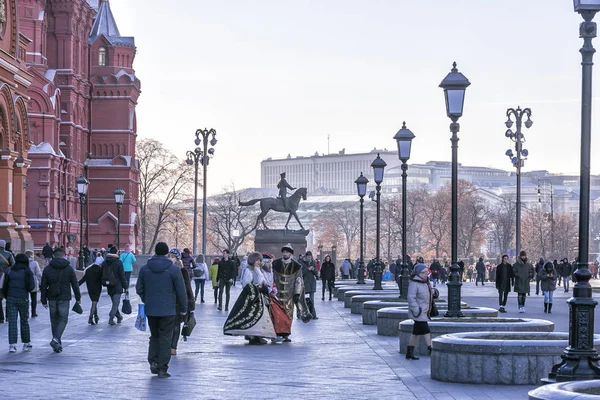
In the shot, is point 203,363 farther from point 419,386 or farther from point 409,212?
point 409,212

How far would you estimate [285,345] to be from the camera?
2397 centimetres

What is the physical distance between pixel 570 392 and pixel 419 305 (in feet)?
25.9

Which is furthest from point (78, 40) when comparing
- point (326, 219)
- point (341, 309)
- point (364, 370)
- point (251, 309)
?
point (326, 219)

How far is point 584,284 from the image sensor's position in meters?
14.7

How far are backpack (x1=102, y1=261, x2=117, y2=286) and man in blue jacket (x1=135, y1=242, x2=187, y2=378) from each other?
11629 mm

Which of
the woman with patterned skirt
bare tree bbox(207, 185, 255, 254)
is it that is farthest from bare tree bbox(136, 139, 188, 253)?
the woman with patterned skirt

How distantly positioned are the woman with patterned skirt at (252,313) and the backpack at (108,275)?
5.89m

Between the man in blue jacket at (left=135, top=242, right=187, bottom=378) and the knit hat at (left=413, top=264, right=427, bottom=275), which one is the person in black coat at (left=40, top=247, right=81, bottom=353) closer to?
the man in blue jacket at (left=135, top=242, right=187, bottom=378)

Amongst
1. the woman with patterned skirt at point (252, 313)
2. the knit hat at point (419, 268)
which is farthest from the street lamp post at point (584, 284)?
the woman with patterned skirt at point (252, 313)

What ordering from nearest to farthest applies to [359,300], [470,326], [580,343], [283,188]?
[580,343], [470,326], [359,300], [283,188]

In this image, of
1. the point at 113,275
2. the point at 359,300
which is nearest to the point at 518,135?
the point at 359,300

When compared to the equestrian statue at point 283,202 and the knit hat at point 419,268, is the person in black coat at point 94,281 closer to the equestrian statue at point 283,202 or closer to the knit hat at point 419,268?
the knit hat at point 419,268

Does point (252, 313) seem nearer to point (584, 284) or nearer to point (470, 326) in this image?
point (470, 326)

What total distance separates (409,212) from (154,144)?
47648mm
